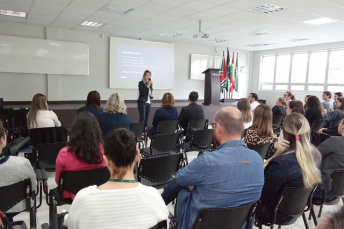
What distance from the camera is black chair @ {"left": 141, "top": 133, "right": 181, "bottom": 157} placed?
357 cm

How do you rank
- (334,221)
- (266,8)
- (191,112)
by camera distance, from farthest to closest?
(266,8), (191,112), (334,221)

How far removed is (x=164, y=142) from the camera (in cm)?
366

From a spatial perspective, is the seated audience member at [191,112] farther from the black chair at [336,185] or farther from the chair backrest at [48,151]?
the black chair at [336,185]

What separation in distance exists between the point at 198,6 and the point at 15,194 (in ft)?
15.3

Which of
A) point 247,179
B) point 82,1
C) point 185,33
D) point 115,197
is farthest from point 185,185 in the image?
point 185,33

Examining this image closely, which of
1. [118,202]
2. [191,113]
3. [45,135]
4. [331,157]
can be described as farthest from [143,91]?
[118,202]

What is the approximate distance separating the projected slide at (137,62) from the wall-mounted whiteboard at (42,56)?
3.17 ft

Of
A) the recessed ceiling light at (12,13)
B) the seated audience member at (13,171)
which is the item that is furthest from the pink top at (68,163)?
the recessed ceiling light at (12,13)

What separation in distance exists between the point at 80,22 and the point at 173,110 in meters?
4.11

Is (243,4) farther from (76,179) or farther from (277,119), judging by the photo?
(76,179)

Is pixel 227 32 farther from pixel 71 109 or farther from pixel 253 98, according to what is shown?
pixel 71 109

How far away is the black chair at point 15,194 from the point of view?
1.79 meters

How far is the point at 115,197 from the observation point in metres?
1.15

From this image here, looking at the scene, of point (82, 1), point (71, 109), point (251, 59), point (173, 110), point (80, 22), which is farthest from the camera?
point (251, 59)
